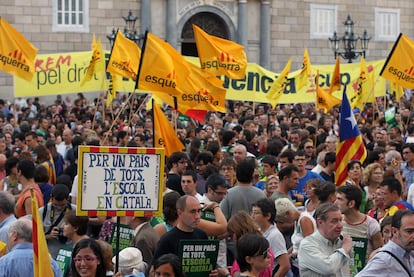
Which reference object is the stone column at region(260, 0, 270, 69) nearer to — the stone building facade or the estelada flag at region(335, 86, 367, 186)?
the stone building facade

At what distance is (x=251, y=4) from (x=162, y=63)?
23.2 m

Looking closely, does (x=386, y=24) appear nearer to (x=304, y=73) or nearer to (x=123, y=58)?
(x=304, y=73)

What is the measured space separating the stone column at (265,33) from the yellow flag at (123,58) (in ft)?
62.5

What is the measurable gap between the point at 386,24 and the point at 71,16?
14026 millimetres

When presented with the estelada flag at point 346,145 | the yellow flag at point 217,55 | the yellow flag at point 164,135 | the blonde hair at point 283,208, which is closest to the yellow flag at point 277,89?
the yellow flag at point 217,55

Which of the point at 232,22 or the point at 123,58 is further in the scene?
the point at 232,22

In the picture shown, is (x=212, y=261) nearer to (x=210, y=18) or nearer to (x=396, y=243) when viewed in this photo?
(x=396, y=243)

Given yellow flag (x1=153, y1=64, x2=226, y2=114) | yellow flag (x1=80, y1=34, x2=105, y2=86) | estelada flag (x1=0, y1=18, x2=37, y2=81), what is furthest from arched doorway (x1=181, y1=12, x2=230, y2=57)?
yellow flag (x1=153, y1=64, x2=226, y2=114)

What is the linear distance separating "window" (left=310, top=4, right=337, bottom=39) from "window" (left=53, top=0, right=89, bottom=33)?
9.65 meters

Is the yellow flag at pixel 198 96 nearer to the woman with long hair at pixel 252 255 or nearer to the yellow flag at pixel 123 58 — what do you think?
the yellow flag at pixel 123 58

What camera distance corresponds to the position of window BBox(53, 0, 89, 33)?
34312 millimetres

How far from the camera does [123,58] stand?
1909cm

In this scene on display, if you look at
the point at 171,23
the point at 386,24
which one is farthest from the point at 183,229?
the point at 386,24

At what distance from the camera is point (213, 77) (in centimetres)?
1753
